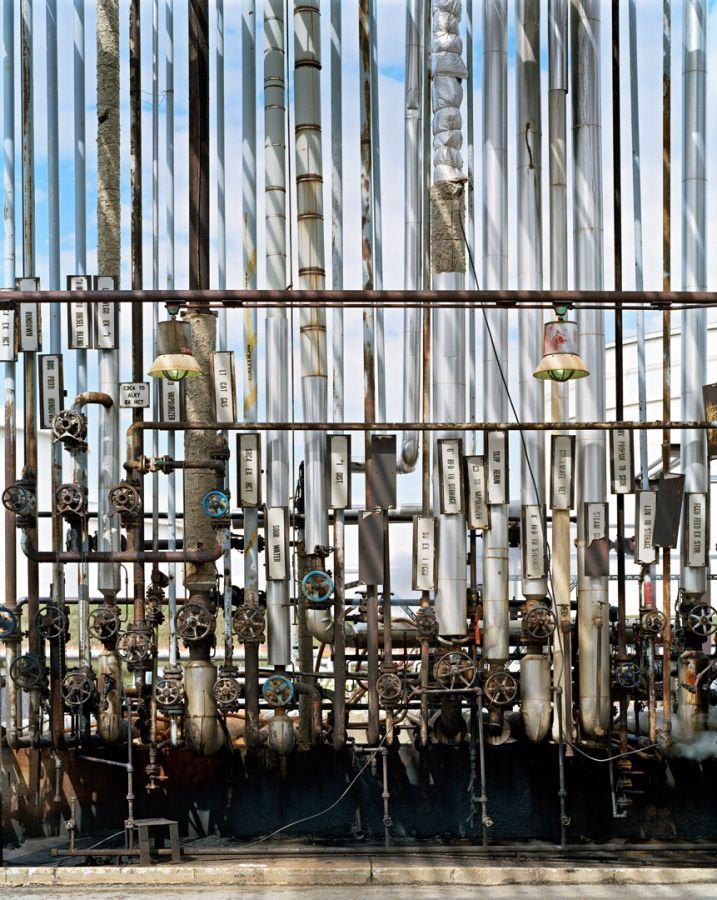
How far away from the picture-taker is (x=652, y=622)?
36.0 feet

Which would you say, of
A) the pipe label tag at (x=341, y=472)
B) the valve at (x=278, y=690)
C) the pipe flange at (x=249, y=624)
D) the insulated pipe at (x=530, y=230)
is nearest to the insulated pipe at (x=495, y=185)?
the insulated pipe at (x=530, y=230)

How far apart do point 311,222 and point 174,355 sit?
253 centimetres

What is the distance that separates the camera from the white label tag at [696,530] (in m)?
11.4

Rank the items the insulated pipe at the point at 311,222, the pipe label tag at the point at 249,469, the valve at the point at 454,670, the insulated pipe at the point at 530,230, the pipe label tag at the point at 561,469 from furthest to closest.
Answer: the insulated pipe at the point at 530,230
the insulated pipe at the point at 311,222
the pipe label tag at the point at 561,469
the pipe label tag at the point at 249,469
the valve at the point at 454,670

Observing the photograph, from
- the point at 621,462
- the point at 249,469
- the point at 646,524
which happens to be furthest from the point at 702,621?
the point at 249,469

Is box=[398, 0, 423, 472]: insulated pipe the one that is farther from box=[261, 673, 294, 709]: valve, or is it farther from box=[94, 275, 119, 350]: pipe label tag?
box=[94, 275, 119, 350]: pipe label tag

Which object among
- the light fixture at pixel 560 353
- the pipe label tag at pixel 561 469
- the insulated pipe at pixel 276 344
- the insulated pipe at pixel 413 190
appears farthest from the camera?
the insulated pipe at pixel 413 190

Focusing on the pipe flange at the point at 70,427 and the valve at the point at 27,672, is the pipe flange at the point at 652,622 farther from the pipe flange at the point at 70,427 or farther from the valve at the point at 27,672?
the valve at the point at 27,672

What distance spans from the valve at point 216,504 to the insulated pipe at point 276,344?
2.16ft

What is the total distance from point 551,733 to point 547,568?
152 centimetres

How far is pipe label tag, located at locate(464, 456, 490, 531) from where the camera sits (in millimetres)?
11258

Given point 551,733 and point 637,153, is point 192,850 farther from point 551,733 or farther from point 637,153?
point 637,153

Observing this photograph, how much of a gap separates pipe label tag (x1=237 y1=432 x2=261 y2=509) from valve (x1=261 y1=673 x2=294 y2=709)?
161 cm

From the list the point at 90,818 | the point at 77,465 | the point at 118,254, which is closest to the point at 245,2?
the point at 118,254
